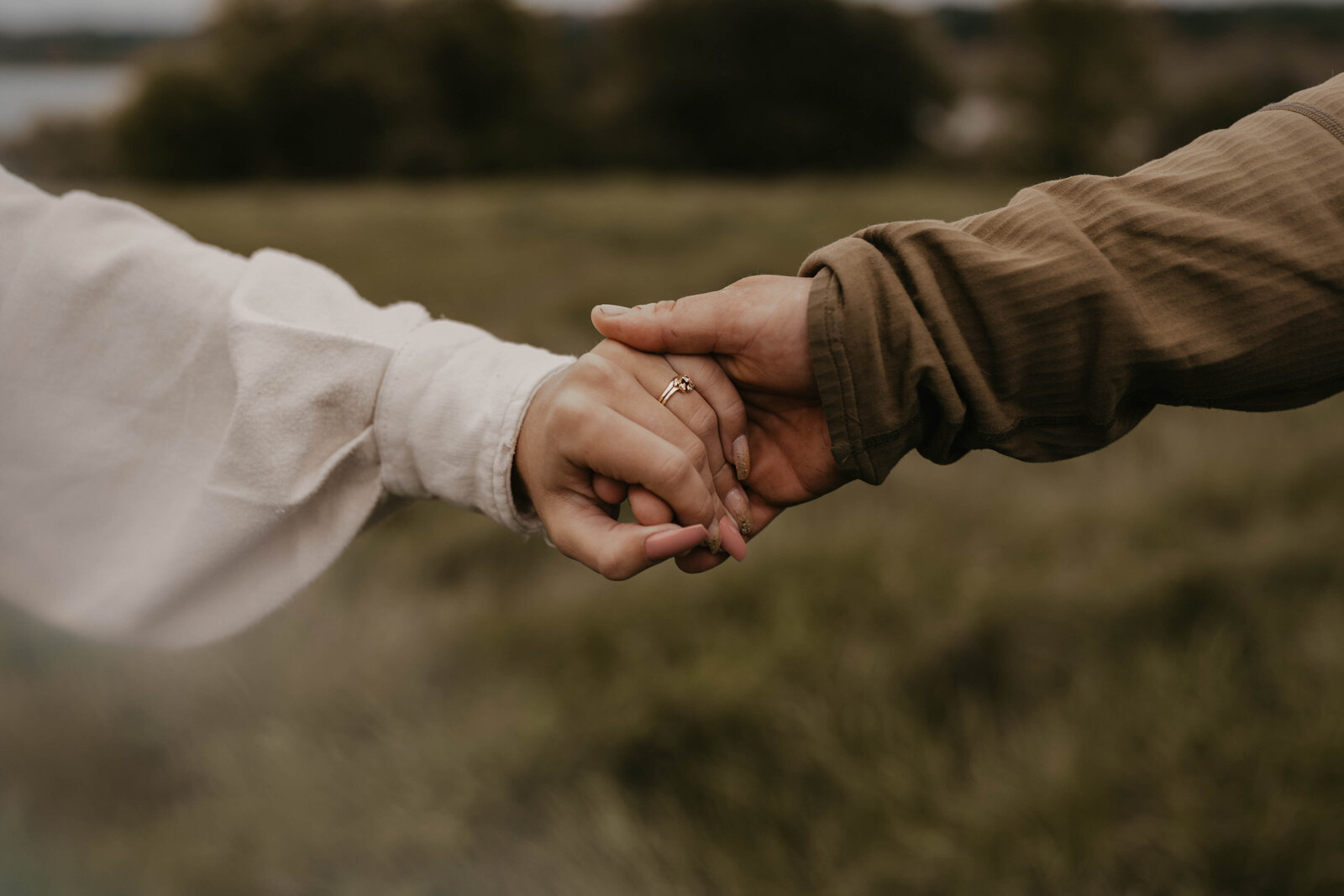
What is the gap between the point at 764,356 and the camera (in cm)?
154

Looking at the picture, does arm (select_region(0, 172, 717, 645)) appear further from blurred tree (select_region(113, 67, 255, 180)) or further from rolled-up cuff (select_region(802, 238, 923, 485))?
blurred tree (select_region(113, 67, 255, 180))

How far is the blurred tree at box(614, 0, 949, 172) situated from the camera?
24.9 metres

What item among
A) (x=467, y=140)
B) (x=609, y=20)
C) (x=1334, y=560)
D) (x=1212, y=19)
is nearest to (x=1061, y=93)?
(x=1212, y=19)

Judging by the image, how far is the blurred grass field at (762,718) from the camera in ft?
7.22

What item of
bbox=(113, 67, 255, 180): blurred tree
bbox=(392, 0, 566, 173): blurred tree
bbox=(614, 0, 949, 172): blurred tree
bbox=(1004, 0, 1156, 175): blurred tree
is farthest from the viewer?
bbox=(614, 0, 949, 172): blurred tree

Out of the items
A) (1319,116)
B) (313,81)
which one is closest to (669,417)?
(1319,116)

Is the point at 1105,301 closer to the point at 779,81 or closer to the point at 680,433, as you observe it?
the point at 680,433

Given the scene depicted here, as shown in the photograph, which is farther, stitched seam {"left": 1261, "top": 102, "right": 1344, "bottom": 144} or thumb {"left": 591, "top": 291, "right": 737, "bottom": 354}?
thumb {"left": 591, "top": 291, "right": 737, "bottom": 354}

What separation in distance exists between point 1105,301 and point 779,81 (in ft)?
86.4

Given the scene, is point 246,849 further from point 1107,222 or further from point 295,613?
point 1107,222

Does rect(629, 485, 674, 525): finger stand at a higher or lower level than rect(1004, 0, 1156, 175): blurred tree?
higher

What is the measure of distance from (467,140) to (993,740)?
26302 mm

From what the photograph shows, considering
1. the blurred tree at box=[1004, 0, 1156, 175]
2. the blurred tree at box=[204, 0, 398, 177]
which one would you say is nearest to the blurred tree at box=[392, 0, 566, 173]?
the blurred tree at box=[204, 0, 398, 177]

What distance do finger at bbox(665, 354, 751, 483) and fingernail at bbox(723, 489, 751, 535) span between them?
4 cm
